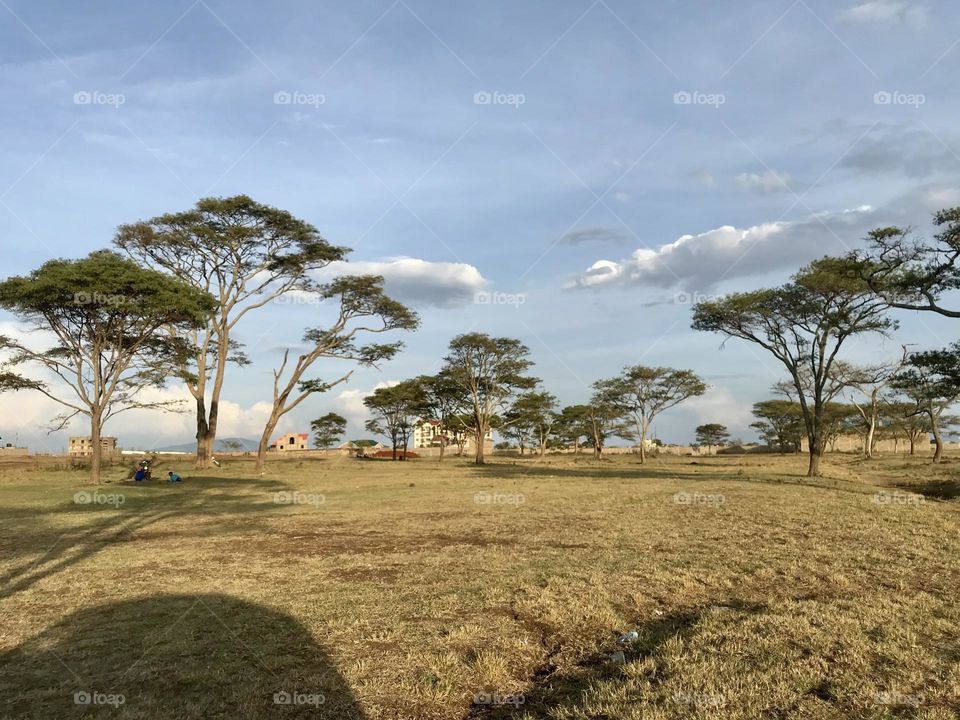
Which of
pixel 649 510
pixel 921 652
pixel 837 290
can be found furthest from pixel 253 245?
pixel 921 652

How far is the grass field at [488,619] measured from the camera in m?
4.68

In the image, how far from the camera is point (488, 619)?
6.68m

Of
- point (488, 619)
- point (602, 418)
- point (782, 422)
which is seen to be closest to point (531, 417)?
point (602, 418)

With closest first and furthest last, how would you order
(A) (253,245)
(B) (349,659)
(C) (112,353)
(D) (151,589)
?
(B) (349,659), (D) (151,589), (C) (112,353), (A) (253,245)

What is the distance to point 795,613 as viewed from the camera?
21.3ft

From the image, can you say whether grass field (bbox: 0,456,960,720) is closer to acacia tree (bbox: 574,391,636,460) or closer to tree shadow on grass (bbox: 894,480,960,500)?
tree shadow on grass (bbox: 894,480,960,500)

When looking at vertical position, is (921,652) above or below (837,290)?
below

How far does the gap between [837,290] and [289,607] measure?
29.6 metres

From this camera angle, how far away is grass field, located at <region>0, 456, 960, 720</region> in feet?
15.4

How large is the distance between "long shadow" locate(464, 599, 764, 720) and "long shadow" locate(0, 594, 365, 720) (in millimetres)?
1104

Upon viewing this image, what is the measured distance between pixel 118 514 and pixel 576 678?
16.4 metres

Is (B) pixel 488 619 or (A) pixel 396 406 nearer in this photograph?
(B) pixel 488 619

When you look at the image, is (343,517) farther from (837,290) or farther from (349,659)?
(837,290)

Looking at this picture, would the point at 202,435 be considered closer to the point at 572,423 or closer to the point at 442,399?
the point at 442,399
